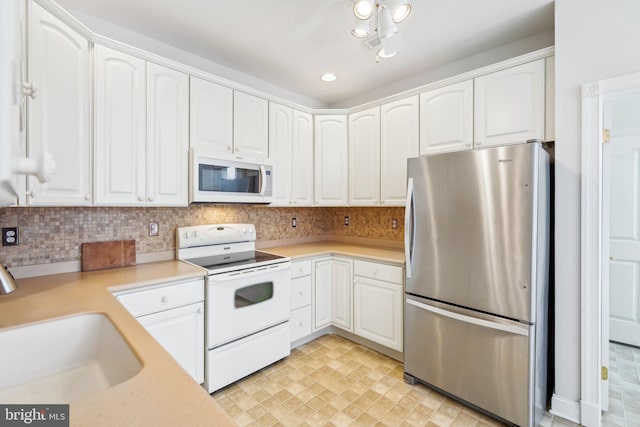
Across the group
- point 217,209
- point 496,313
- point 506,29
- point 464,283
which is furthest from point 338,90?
point 496,313

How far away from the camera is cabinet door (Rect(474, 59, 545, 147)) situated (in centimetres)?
201

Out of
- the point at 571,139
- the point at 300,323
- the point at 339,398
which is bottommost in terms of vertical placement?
the point at 339,398

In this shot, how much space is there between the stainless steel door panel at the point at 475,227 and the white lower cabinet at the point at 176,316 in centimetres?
155

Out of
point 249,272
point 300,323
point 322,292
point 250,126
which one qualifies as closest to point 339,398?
point 300,323

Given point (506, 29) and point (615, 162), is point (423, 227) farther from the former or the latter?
point (615, 162)

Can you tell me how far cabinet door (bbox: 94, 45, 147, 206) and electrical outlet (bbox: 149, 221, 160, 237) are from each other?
1.21ft

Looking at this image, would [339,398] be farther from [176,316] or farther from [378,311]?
[176,316]

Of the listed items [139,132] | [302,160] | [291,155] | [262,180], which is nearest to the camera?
[139,132]

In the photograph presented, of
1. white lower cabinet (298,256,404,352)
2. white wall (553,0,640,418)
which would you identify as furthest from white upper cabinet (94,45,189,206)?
white wall (553,0,640,418)

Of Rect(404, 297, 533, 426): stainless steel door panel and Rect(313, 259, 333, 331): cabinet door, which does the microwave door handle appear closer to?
Rect(313, 259, 333, 331): cabinet door

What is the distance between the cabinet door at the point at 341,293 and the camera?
2.85m

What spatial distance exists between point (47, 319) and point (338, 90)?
3082 mm

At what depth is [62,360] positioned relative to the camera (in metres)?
1.12

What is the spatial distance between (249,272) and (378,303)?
1.18m
